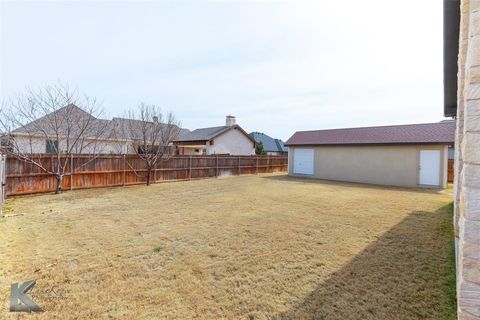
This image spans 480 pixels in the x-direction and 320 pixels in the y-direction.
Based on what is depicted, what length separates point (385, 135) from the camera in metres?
15.6

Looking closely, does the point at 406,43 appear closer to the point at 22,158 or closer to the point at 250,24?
the point at 250,24

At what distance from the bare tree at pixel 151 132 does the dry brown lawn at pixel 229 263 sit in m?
6.79

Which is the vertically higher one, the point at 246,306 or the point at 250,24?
the point at 250,24

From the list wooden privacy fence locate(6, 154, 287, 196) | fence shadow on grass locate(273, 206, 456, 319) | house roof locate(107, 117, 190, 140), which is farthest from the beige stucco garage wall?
house roof locate(107, 117, 190, 140)

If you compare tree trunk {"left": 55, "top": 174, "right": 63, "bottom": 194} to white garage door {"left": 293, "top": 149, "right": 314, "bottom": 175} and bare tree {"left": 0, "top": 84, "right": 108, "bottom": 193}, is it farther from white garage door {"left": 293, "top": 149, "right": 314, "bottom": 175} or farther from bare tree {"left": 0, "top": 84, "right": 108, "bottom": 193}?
white garage door {"left": 293, "top": 149, "right": 314, "bottom": 175}

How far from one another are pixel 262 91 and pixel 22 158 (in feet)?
44.9

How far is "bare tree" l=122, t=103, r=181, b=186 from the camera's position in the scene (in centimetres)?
1417

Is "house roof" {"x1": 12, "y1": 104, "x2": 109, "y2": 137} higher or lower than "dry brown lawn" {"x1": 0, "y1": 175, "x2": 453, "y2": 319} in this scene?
higher

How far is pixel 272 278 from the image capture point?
3.54 m

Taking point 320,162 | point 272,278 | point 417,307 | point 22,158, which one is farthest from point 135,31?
point 320,162

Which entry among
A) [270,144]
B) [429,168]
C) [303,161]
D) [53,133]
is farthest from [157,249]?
[270,144]

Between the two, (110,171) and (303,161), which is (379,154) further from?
(110,171)

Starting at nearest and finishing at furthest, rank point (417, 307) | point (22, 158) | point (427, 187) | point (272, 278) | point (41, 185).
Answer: point (417, 307) → point (272, 278) → point (22, 158) → point (41, 185) → point (427, 187)

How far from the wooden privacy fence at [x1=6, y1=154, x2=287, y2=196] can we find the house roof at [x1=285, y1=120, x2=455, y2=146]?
573 cm
